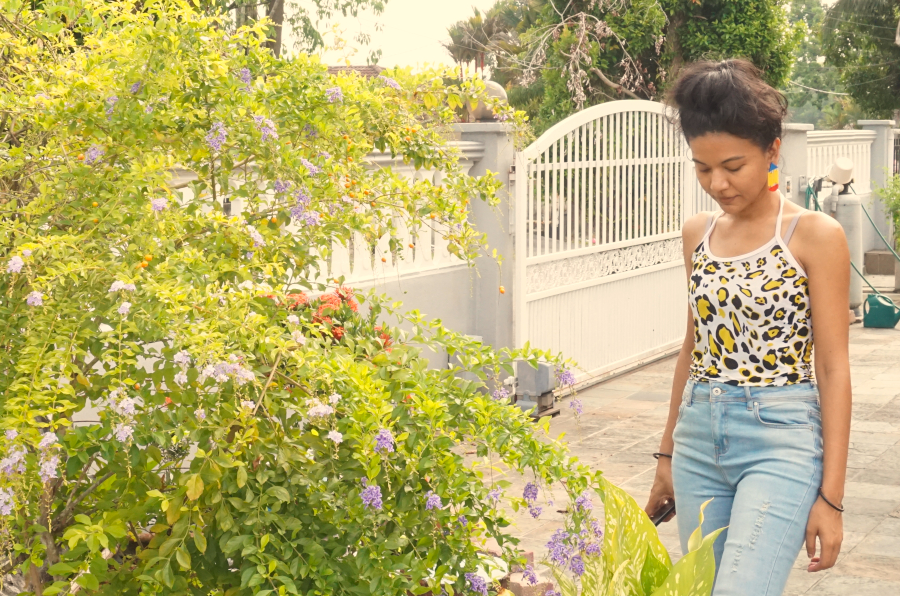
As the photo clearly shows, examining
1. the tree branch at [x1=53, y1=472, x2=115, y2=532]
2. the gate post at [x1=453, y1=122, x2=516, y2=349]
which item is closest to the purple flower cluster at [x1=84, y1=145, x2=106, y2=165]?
the tree branch at [x1=53, y1=472, x2=115, y2=532]

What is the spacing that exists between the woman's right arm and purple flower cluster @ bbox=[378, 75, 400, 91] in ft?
3.47

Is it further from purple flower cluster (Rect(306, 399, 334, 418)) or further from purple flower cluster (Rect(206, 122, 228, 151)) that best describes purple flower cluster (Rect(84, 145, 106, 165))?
purple flower cluster (Rect(306, 399, 334, 418))

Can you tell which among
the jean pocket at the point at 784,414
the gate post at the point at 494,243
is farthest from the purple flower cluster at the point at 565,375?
the gate post at the point at 494,243

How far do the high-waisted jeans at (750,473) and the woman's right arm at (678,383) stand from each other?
0.13 meters

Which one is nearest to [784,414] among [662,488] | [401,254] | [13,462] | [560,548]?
[662,488]

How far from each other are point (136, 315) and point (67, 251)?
327mm

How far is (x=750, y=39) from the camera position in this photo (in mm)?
15016

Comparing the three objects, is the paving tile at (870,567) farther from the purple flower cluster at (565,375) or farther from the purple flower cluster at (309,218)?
Result: the purple flower cluster at (309,218)

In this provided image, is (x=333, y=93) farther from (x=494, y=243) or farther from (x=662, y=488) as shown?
(x=494, y=243)

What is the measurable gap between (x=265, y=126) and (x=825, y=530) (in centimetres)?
161

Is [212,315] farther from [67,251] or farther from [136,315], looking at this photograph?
[67,251]

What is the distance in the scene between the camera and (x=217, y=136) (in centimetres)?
252

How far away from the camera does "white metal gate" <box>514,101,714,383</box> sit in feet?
24.1

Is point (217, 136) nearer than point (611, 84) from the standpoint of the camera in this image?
Yes
